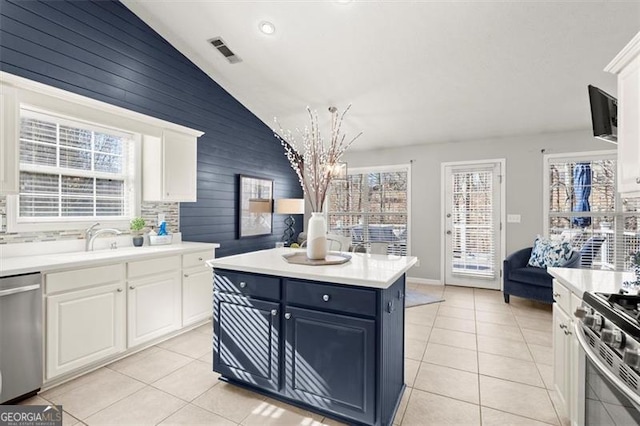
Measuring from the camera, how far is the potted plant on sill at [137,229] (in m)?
3.22

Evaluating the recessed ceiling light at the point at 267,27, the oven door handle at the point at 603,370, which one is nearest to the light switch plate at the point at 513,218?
the oven door handle at the point at 603,370

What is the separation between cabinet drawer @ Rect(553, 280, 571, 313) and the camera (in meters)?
1.73

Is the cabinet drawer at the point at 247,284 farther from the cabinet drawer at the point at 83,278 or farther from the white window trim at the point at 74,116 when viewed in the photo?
the white window trim at the point at 74,116

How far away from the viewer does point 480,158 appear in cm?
498

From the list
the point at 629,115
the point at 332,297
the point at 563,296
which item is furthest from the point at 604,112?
the point at 332,297

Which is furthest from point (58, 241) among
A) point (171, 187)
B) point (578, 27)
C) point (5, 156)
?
point (578, 27)

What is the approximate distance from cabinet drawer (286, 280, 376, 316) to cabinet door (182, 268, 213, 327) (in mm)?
1785

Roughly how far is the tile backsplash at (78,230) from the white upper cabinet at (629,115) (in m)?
3.97

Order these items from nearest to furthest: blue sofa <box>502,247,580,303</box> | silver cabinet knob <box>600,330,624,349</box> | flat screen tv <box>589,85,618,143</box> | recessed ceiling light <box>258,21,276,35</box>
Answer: silver cabinet knob <box>600,330,624,349</box>
flat screen tv <box>589,85,618,143</box>
recessed ceiling light <box>258,21,276,35</box>
blue sofa <box>502,247,580,303</box>

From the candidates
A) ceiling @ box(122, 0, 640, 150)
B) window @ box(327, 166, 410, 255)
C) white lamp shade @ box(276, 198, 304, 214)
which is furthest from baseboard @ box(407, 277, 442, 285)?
ceiling @ box(122, 0, 640, 150)

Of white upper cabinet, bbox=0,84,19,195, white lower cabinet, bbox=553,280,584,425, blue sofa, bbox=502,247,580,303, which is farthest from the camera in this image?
blue sofa, bbox=502,247,580,303

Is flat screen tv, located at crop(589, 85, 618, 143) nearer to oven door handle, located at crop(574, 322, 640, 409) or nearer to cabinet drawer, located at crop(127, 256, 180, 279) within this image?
oven door handle, located at crop(574, 322, 640, 409)

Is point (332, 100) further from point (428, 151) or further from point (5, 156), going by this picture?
point (5, 156)

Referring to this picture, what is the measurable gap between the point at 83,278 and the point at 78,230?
774mm
